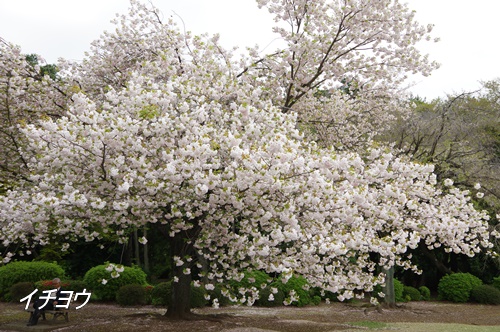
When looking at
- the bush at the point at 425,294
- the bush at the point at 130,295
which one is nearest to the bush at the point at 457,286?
the bush at the point at 425,294

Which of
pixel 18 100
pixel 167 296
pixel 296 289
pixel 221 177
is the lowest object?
pixel 167 296

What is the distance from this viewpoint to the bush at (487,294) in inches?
837

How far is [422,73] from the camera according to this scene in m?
12.9

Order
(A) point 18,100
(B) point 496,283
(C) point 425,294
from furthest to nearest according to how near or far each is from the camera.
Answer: (C) point 425,294
(B) point 496,283
(A) point 18,100

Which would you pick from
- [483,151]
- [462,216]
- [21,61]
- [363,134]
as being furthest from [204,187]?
[483,151]

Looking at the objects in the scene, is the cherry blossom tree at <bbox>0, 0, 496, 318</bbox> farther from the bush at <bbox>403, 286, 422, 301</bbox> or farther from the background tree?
the bush at <bbox>403, 286, 422, 301</bbox>

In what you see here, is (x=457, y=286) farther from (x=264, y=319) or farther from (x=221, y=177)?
(x=221, y=177)

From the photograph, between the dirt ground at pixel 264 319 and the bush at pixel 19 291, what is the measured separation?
32 cm

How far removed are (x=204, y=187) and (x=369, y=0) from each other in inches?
284

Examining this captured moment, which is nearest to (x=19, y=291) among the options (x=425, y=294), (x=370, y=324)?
(x=370, y=324)

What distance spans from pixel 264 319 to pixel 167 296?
11.9ft

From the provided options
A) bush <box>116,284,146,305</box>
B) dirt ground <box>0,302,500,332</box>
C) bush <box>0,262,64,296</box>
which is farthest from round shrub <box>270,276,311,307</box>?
bush <box>0,262,64,296</box>

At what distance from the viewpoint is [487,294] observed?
2130 cm

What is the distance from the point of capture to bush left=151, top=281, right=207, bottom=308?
15.7 metres
